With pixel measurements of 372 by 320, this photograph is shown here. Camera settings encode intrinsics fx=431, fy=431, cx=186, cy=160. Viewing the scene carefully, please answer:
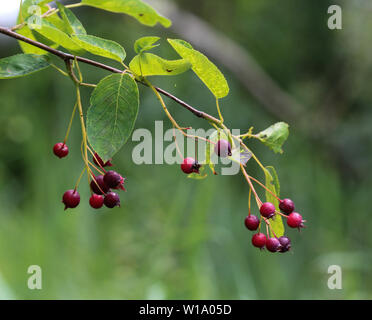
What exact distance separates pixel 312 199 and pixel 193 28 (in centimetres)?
109

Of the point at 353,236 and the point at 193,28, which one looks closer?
the point at 353,236

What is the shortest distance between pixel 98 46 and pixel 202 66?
0.10 m

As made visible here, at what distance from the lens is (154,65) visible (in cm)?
40

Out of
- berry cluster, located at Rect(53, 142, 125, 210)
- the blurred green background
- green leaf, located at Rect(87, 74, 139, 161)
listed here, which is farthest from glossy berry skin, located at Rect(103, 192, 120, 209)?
the blurred green background

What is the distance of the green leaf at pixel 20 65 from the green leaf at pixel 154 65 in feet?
0.35

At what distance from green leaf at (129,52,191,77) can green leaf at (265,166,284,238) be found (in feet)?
0.49

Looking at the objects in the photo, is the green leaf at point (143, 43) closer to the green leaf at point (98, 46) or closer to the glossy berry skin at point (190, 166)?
the green leaf at point (98, 46)

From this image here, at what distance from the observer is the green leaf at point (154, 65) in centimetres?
39

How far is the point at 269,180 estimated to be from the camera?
470 millimetres

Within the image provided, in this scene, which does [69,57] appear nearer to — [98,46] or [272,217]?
[98,46]

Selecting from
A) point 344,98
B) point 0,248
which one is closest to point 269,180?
point 0,248

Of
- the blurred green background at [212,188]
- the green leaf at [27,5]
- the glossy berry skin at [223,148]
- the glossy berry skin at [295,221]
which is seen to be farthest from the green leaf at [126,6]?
the blurred green background at [212,188]

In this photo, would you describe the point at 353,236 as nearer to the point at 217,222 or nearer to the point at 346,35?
the point at 217,222

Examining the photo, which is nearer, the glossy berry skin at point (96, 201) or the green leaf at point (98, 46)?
the green leaf at point (98, 46)
